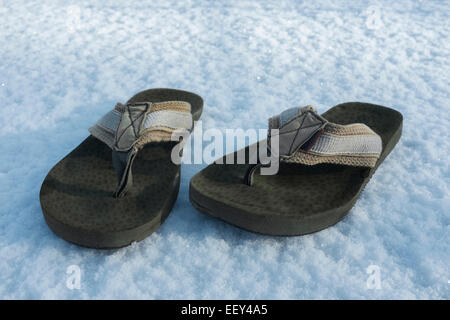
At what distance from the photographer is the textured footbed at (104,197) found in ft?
3.07

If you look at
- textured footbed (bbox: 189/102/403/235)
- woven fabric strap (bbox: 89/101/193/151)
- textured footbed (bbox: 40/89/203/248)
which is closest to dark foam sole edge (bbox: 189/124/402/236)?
textured footbed (bbox: 189/102/403/235)

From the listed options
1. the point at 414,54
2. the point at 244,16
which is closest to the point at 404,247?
the point at 414,54

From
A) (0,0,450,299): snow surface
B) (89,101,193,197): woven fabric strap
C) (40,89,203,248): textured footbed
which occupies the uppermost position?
(89,101,193,197): woven fabric strap

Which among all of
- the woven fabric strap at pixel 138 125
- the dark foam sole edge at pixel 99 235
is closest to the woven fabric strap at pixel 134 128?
the woven fabric strap at pixel 138 125

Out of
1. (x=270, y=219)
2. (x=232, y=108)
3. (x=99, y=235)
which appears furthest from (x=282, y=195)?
(x=232, y=108)

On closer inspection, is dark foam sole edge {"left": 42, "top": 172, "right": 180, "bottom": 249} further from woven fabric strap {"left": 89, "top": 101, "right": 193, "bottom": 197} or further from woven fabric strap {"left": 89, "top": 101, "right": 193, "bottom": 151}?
woven fabric strap {"left": 89, "top": 101, "right": 193, "bottom": 151}

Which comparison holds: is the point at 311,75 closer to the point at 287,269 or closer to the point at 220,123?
the point at 220,123

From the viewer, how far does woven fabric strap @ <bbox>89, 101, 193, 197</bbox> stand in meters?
1.08

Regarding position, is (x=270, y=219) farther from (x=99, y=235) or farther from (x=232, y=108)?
(x=232, y=108)

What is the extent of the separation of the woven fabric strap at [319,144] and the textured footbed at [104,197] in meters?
0.31

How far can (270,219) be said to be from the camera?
938mm

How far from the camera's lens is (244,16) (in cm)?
237

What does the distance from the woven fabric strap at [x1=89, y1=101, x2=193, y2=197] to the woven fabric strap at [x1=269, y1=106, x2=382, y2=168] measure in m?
0.30

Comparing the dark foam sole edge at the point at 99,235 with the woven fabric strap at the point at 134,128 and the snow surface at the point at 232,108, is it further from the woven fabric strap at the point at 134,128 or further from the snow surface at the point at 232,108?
the woven fabric strap at the point at 134,128
